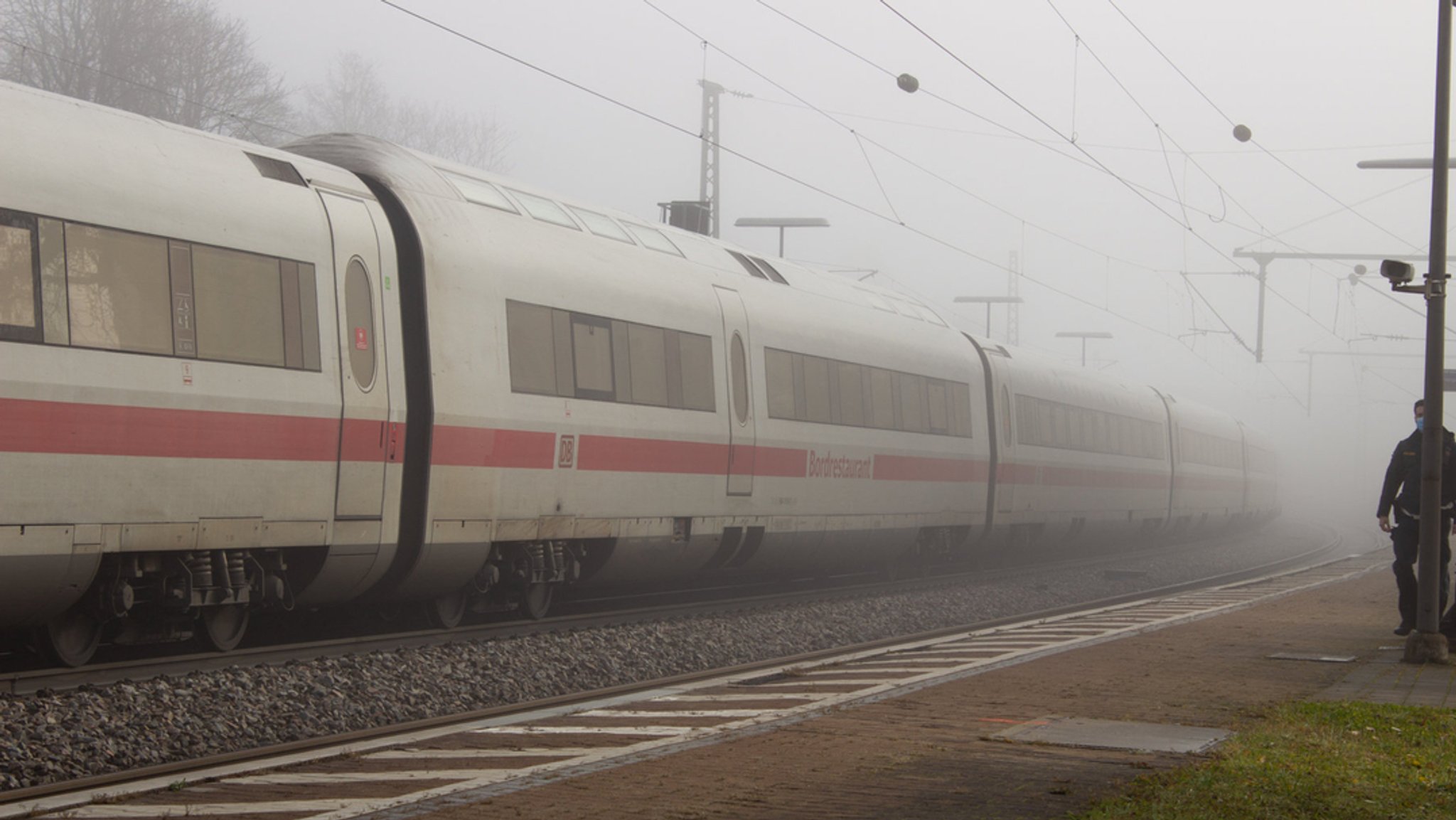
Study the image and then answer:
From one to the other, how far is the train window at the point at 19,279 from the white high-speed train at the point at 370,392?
0.06 feet

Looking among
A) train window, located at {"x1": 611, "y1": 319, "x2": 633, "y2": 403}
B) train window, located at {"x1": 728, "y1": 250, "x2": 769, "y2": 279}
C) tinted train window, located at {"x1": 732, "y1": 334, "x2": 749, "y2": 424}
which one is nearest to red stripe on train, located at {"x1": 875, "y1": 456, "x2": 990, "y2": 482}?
train window, located at {"x1": 728, "y1": 250, "x2": 769, "y2": 279}

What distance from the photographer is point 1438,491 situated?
42.4 feet

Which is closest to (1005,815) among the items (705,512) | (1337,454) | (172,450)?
(172,450)

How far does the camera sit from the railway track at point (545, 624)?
9828 mm

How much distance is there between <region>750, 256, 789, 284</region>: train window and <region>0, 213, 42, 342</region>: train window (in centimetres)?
1067

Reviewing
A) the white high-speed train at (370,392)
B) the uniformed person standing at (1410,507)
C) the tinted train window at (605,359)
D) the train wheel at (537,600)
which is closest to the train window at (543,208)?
the white high-speed train at (370,392)

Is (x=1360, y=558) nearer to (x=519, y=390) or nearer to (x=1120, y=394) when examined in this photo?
(x=1120, y=394)

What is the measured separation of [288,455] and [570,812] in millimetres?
5198

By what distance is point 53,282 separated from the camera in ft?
30.4

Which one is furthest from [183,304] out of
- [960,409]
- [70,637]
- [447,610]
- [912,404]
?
[960,409]

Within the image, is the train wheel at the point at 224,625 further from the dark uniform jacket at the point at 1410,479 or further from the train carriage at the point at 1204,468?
the train carriage at the point at 1204,468

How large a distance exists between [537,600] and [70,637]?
5.06 metres

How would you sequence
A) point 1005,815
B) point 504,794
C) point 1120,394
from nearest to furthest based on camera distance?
point 1005,815 < point 504,794 < point 1120,394

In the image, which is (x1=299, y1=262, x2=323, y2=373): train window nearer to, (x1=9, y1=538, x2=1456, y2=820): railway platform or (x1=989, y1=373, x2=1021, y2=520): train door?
(x1=9, y1=538, x2=1456, y2=820): railway platform
